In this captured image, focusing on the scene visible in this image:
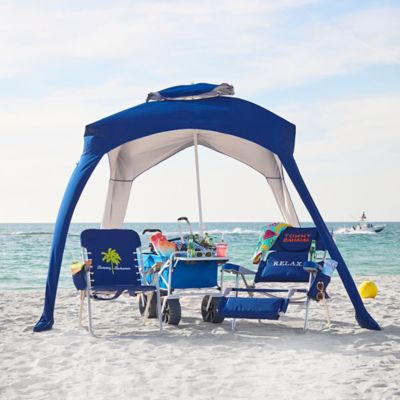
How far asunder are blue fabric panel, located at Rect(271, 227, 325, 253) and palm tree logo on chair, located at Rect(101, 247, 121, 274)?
4.72 ft

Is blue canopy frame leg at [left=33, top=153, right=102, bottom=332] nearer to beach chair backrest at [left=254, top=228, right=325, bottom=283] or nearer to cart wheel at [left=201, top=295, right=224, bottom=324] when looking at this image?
cart wheel at [left=201, top=295, right=224, bottom=324]

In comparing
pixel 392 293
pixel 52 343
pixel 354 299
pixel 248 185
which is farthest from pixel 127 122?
pixel 248 185

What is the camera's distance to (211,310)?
6793 mm

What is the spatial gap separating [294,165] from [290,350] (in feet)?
6.07

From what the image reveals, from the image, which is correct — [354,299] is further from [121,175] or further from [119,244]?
[121,175]

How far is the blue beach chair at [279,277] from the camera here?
5984 mm

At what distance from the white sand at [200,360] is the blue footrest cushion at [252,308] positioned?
189 millimetres

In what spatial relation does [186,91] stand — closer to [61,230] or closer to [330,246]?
[61,230]

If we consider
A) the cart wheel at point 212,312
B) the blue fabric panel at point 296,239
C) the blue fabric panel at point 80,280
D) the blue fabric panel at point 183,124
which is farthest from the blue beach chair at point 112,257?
the blue fabric panel at point 296,239

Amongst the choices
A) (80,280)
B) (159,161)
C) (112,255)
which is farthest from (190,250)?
(159,161)

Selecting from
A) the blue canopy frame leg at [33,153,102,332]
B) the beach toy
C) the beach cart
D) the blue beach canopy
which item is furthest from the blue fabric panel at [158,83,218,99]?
the beach toy

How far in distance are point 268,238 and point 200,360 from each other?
7.08 ft

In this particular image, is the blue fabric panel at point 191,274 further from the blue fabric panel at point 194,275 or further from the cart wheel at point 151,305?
the cart wheel at point 151,305

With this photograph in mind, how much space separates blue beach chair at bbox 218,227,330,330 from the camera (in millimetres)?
5984
